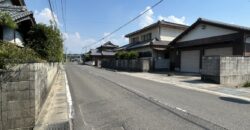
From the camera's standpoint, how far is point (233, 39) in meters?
16.6

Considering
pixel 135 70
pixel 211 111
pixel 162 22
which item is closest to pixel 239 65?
→ pixel 211 111

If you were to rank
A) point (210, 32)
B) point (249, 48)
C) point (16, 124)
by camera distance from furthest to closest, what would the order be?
1. point (210, 32)
2. point (249, 48)
3. point (16, 124)

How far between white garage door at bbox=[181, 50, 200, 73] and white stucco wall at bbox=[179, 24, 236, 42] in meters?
1.68

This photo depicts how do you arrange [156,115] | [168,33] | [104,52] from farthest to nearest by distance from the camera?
1. [104,52]
2. [168,33]
3. [156,115]

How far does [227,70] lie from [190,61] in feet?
28.9

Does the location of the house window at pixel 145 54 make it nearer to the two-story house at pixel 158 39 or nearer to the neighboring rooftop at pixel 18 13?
the two-story house at pixel 158 39

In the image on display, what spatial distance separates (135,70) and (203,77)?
12.4m

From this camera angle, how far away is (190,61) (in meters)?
22.3

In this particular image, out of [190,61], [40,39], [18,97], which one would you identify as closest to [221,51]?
[190,61]

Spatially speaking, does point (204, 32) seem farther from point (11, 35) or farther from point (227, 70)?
point (11, 35)

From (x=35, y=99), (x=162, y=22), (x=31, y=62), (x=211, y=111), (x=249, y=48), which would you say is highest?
(x=162, y=22)

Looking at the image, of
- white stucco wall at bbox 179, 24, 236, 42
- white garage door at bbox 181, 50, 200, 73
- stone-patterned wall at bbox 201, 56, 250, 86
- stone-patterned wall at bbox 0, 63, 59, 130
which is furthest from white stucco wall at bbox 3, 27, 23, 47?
white garage door at bbox 181, 50, 200, 73

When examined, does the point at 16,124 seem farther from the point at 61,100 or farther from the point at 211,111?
the point at 211,111

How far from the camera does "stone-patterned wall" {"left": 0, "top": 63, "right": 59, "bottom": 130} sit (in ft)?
13.7
